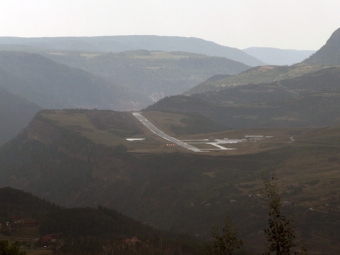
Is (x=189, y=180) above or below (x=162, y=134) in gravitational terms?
below

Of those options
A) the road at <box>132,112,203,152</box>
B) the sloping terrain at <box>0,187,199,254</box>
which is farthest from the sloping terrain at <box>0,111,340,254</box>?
the sloping terrain at <box>0,187,199,254</box>

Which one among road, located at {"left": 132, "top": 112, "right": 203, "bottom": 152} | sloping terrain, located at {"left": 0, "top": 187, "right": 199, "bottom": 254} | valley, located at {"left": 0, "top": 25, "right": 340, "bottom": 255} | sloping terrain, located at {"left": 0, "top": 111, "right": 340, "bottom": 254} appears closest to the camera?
sloping terrain, located at {"left": 0, "top": 187, "right": 199, "bottom": 254}

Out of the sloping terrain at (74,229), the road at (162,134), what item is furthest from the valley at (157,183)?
the road at (162,134)

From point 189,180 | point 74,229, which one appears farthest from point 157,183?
point 74,229

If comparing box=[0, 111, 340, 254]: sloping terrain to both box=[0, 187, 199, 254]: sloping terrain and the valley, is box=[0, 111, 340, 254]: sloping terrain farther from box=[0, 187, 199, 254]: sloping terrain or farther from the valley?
box=[0, 187, 199, 254]: sloping terrain

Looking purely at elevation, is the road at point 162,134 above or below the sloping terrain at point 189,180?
above

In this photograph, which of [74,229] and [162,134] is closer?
[74,229]

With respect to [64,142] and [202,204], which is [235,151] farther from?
[64,142]

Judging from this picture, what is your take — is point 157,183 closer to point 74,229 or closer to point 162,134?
point 162,134

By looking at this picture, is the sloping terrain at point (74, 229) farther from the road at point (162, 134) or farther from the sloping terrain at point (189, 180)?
the road at point (162, 134)
